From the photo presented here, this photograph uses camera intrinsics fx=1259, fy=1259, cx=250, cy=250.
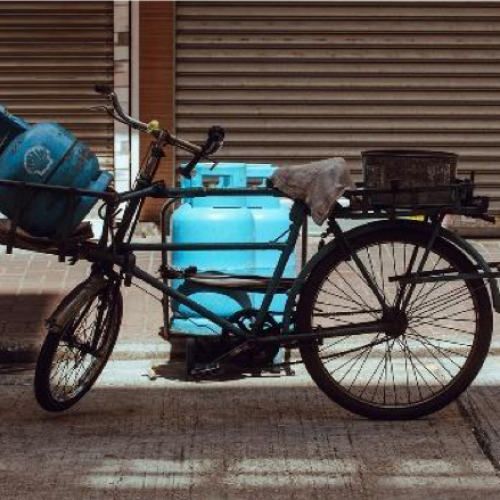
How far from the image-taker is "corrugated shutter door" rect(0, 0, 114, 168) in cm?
1127

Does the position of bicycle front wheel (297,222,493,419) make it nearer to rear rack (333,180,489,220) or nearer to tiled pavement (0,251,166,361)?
rear rack (333,180,489,220)

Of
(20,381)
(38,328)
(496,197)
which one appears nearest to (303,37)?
(496,197)

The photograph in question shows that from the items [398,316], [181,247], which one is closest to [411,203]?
[398,316]

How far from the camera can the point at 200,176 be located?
269 inches

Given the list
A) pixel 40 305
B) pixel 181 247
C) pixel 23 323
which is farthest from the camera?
pixel 40 305

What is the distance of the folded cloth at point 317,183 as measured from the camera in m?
5.67

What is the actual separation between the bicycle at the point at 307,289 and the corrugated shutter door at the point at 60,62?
5536 mm

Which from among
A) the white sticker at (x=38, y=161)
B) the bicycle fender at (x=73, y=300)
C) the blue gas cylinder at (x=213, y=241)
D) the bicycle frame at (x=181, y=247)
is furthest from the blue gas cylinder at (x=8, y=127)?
the blue gas cylinder at (x=213, y=241)

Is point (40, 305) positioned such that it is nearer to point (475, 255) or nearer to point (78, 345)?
point (78, 345)

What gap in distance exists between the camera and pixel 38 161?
18.6 feet

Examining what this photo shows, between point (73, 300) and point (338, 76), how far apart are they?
622cm

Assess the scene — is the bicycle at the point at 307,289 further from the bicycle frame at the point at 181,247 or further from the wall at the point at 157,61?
the wall at the point at 157,61

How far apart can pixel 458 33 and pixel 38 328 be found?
5.50 metres

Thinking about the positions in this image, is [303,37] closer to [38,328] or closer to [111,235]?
[38,328]
